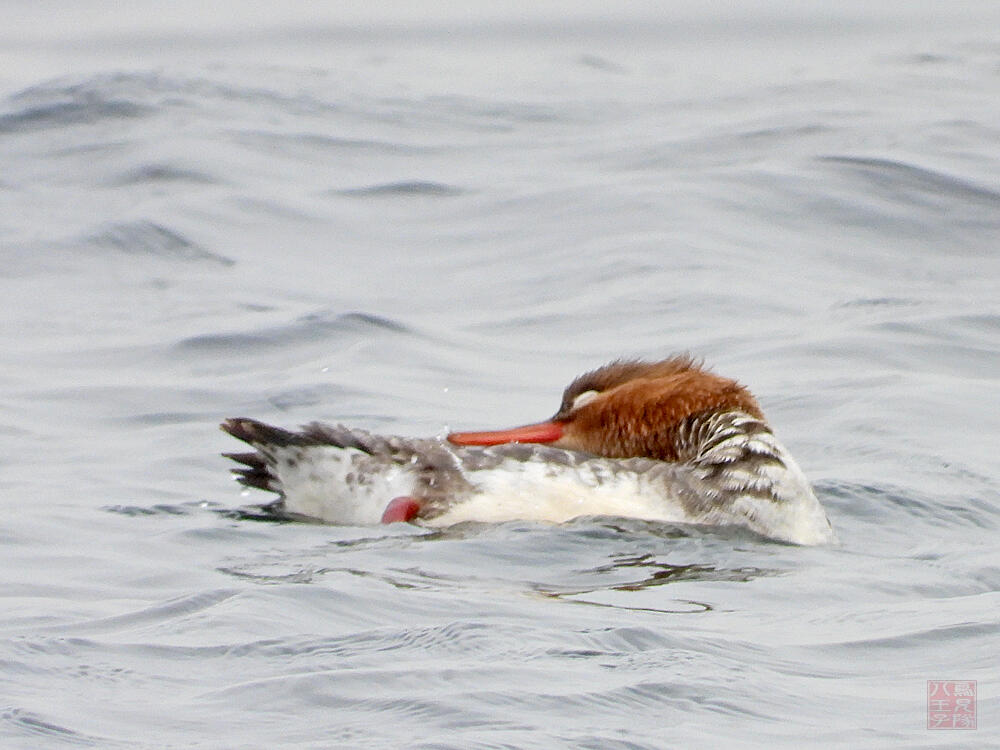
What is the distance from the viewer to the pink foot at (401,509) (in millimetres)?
8078

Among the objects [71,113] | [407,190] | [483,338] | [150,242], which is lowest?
[483,338]

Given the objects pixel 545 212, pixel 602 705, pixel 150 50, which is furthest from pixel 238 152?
pixel 602 705

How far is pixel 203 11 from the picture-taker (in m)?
23.7

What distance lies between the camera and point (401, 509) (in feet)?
26.5

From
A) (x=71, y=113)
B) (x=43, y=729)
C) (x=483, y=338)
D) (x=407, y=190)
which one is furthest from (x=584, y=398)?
(x=71, y=113)

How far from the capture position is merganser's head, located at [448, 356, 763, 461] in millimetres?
8758

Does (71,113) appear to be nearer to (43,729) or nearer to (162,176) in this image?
(162,176)

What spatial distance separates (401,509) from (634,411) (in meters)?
1.25

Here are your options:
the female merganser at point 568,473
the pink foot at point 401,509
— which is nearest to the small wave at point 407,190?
the female merganser at point 568,473

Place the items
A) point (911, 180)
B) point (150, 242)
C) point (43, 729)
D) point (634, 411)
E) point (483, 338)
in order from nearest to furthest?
point (43, 729) → point (634, 411) → point (483, 338) → point (150, 242) → point (911, 180)

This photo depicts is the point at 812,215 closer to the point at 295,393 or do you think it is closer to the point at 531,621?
the point at 295,393

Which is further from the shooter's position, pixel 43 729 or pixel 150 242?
pixel 150 242

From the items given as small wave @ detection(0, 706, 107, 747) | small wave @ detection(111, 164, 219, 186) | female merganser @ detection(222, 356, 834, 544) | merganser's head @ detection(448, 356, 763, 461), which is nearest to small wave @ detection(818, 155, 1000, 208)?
small wave @ detection(111, 164, 219, 186)

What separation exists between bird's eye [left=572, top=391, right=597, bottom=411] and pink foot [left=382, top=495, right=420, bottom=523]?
3.76ft
